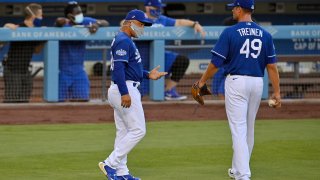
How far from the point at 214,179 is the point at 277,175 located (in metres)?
0.77

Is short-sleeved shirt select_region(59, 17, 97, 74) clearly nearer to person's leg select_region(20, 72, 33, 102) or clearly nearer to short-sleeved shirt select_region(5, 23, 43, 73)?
short-sleeved shirt select_region(5, 23, 43, 73)

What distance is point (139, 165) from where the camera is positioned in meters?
11.1

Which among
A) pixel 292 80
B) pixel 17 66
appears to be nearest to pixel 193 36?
pixel 292 80

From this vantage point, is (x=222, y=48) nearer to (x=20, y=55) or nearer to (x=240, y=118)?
(x=240, y=118)

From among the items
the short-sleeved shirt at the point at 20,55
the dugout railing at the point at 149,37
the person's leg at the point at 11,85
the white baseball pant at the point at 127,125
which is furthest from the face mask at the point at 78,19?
the white baseball pant at the point at 127,125

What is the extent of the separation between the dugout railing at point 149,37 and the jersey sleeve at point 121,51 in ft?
25.5

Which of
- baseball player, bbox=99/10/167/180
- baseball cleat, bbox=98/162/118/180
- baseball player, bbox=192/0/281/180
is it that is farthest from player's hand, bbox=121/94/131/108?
baseball player, bbox=192/0/281/180

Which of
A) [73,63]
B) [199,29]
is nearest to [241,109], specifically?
[199,29]

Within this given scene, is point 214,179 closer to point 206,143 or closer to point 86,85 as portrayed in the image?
point 206,143

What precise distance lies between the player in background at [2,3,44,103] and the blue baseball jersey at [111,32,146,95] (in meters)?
7.67

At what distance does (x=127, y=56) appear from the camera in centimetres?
955

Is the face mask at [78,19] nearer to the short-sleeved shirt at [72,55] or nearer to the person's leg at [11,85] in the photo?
the short-sleeved shirt at [72,55]

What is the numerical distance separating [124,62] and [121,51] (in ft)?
0.39

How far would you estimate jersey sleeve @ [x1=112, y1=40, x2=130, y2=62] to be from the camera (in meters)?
9.52
